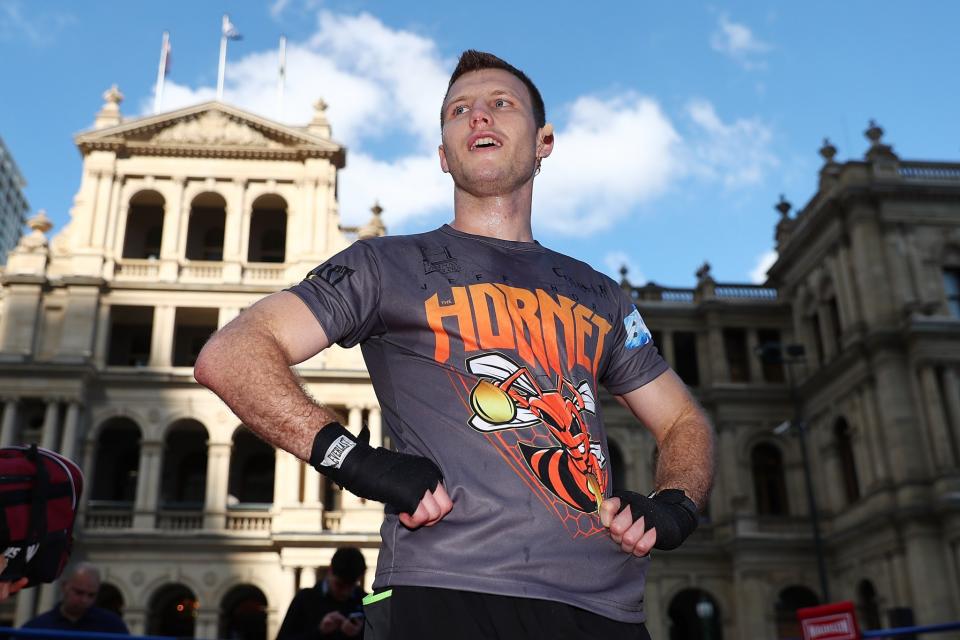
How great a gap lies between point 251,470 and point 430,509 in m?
32.6

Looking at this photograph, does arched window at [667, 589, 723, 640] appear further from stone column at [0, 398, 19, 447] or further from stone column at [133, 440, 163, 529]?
stone column at [0, 398, 19, 447]

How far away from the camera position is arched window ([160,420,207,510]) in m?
32.6

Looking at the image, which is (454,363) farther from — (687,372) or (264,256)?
(687,372)

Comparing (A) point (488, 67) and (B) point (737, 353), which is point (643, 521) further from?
(B) point (737, 353)

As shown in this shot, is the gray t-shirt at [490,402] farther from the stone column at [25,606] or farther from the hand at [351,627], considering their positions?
the stone column at [25,606]

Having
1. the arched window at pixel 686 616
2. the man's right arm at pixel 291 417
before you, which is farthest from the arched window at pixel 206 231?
the man's right arm at pixel 291 417

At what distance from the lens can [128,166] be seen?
1326 inches

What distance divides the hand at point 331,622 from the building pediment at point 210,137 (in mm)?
28686

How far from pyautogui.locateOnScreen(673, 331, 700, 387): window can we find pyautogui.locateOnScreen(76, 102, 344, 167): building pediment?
16.6 m

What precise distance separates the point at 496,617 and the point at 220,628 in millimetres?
29525

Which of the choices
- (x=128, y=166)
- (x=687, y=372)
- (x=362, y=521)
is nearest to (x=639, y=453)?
(x=687, y=372)

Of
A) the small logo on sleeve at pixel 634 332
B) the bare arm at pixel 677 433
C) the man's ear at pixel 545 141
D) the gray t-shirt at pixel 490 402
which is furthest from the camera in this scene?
the man's ear at pixel 545 141

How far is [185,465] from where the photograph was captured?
33.3 metres

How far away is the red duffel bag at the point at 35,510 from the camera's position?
3371 millimetres
